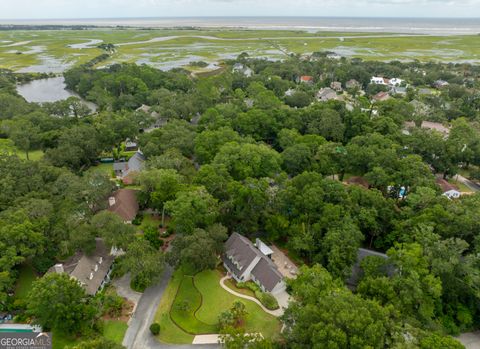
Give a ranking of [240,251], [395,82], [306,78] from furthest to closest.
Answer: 1. [306,78]
2. [395,82]
3. [240,251]

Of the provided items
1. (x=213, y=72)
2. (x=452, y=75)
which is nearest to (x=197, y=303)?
(x=213, y=72)

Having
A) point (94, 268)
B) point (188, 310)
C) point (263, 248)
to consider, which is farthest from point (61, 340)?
point (263, 248)

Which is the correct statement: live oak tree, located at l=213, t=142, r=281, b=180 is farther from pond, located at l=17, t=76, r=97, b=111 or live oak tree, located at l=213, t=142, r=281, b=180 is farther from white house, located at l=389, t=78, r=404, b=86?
white house, located at l=389, t=78, r=404, b=86

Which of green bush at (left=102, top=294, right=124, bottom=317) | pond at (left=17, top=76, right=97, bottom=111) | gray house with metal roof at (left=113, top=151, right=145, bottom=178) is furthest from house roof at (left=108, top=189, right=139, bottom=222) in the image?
pond at (left=17, top=76, right=97, bottom=111)

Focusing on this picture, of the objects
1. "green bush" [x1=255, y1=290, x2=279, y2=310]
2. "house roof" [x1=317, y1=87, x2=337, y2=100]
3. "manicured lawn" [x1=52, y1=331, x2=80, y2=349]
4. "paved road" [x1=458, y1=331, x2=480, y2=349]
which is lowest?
"paved road" [x1=458, y1=331, x2=480, y2=349]

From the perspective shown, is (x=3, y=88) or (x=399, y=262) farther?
(x=3, y=88)

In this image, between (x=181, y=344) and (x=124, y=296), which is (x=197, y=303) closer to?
(x=181, y=344)

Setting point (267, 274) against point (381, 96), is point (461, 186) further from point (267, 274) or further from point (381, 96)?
point (381, 96)
